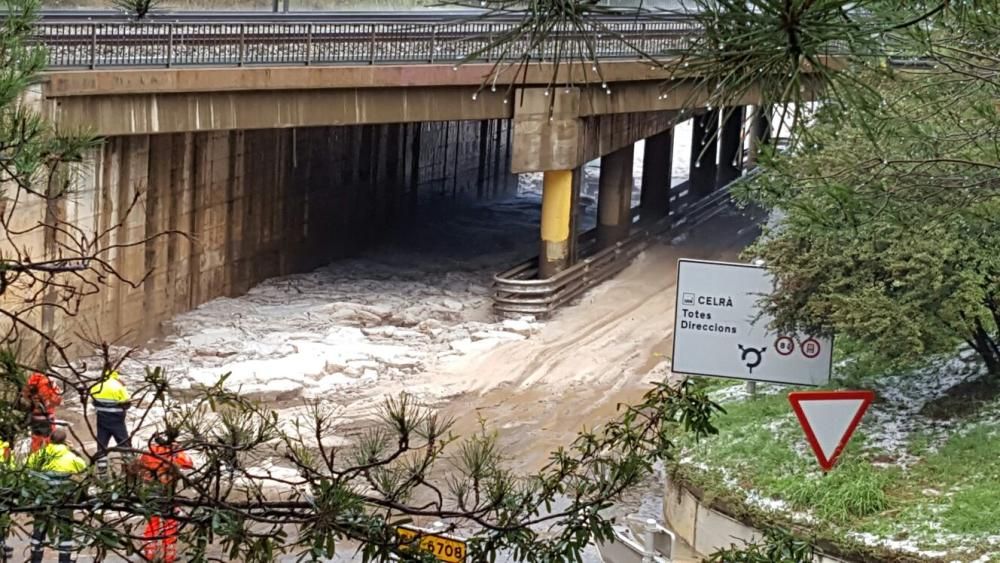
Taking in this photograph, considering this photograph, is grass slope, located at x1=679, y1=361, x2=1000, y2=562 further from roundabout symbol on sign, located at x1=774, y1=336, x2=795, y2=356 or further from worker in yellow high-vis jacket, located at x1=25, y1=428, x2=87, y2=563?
worker in yellow high-vis jacket, located at x1=25, y1=428, x2=87, y2=563

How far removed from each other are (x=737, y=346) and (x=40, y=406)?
12.2m

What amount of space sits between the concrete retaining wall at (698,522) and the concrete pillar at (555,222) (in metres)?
14.1

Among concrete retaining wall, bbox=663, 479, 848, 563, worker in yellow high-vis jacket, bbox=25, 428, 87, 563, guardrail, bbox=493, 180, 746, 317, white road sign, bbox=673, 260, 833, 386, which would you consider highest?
worker in yellow high-vis jacket, bbox=25, 428, 87, 563

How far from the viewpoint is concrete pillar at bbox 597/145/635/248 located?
36.2 meters

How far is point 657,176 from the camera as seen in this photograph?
1613 inches

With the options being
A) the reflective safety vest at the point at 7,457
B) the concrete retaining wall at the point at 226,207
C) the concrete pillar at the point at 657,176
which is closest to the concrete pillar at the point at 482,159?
the concrete retaining wall at the point at 226,207

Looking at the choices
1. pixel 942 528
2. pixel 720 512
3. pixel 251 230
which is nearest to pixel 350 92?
pixel 251 230

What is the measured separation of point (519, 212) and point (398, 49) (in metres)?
15.6

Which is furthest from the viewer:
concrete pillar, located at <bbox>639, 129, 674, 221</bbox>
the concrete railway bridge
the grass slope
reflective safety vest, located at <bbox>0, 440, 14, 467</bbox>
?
concrete pillar, located at <bbox>639, 129, 674, 221</bbox>

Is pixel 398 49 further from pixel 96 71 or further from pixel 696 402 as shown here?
pixel 696 402

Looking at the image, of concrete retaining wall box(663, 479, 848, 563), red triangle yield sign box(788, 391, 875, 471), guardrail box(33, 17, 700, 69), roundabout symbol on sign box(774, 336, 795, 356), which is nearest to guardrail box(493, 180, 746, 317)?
guardrail box(33, 17, 700, 69)

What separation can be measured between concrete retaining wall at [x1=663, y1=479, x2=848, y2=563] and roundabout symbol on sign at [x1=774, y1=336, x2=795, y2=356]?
6.25 ft

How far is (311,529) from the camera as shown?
583 centimetres

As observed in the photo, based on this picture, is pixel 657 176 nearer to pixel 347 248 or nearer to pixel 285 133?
pixel 347 248
